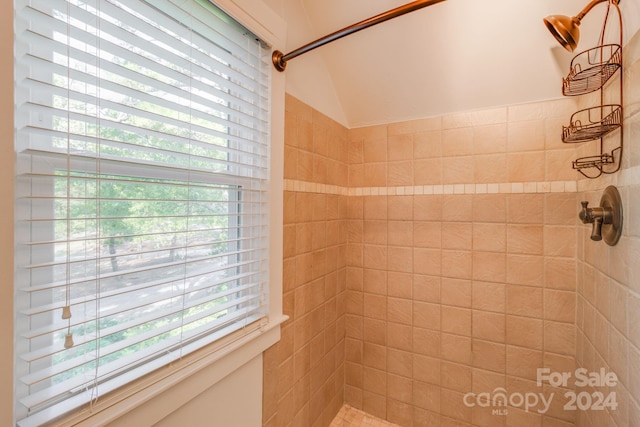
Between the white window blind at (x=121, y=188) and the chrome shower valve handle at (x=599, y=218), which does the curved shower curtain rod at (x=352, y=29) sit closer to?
the white window blind at (x=121, y=188)

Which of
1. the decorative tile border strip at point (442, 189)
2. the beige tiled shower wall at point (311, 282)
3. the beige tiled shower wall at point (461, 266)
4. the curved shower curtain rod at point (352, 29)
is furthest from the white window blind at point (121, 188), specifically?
the beige tiled shower wall at point (461, 266)

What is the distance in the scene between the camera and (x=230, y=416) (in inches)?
37.2

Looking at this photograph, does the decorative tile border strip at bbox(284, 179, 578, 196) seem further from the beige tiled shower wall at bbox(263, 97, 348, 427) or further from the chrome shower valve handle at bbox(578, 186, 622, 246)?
the chrome shower valve handle at bbox(578, 186, 622, 246)

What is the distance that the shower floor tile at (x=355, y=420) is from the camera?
5.37ft

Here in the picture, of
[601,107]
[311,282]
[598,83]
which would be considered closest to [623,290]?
[601,107]

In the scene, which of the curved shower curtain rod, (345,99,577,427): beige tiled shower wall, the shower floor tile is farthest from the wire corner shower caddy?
the shower floor tile

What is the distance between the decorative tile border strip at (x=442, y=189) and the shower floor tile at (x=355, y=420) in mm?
1367

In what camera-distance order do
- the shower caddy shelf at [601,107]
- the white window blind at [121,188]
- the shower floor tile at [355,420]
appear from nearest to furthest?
the white window blind at [121,188] < the shower caddy shelf at [601,107] < the shower floor tile at [355,420]

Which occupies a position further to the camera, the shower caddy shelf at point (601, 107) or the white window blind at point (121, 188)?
the shower caddy shelf at point (601, 107)

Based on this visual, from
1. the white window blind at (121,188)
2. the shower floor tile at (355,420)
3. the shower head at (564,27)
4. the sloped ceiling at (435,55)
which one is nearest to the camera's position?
the white window blind at (121,188)

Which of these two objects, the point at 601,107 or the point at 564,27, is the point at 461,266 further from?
the point at 564,27

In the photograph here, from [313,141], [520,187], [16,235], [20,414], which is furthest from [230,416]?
[520,187]

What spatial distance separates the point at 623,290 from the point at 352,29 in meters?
1.21

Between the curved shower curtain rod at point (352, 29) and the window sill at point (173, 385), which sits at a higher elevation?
the curved shower curtain rod at point (352, 29)
